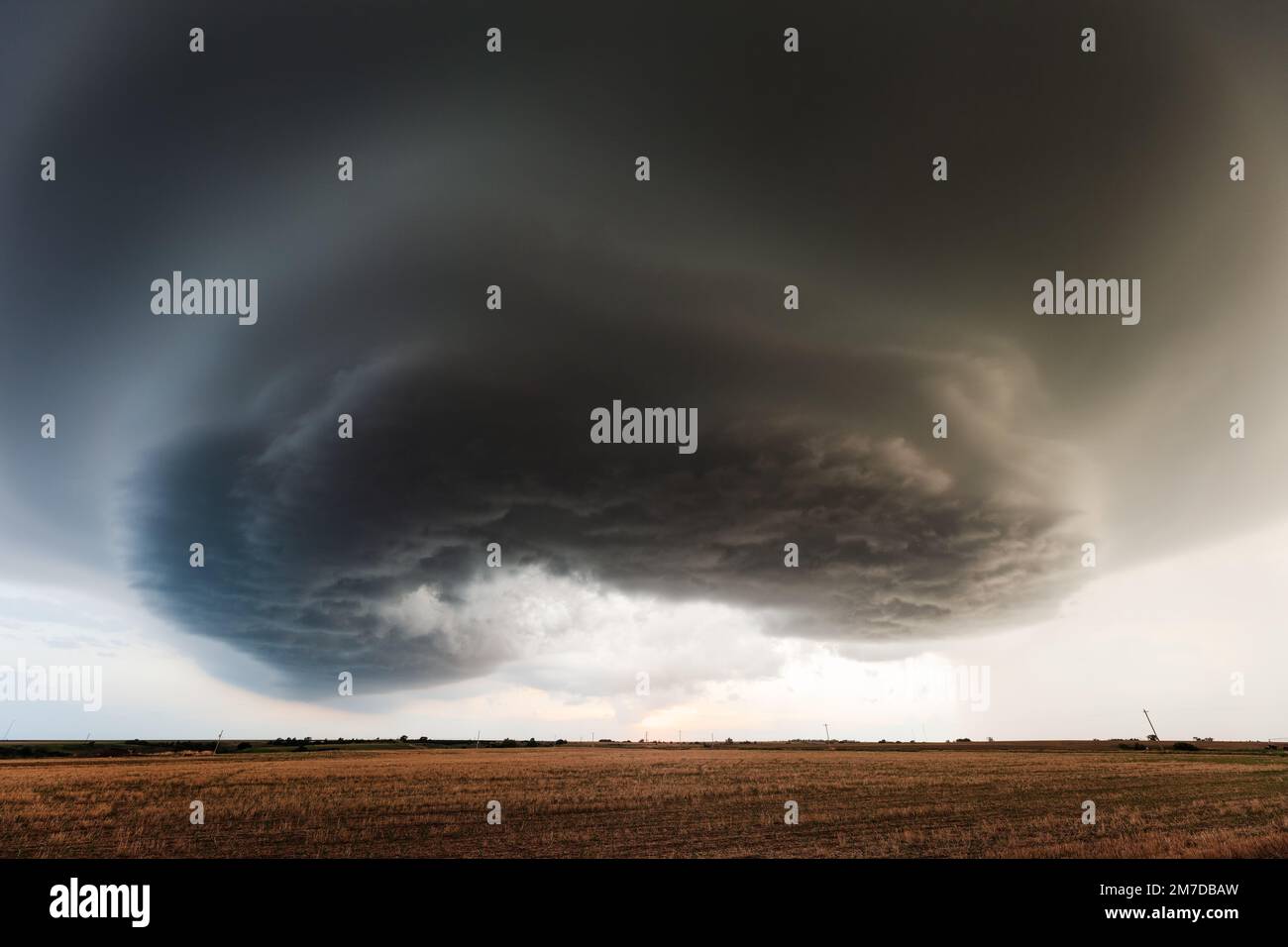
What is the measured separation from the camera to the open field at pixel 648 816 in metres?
23.1

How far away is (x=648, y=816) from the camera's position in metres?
27.8

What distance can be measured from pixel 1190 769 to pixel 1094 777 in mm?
18697

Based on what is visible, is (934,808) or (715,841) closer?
(715,841)

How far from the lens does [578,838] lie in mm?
24328

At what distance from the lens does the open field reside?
75.8 ft
